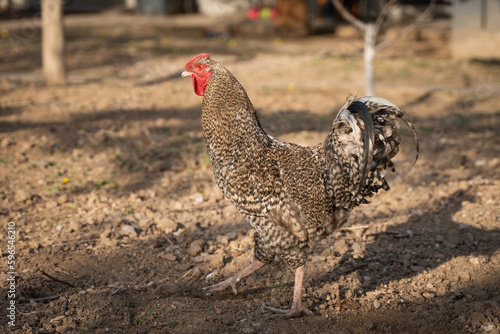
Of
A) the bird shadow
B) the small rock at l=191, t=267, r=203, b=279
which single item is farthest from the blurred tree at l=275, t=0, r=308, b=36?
the small rock at l=191, t=267, r=203, b=279

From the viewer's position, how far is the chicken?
4141mm

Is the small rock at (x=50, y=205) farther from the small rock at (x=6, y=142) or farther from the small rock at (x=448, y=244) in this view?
the small rock at (x=448, y=244)

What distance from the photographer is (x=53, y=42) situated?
10984 millimetres

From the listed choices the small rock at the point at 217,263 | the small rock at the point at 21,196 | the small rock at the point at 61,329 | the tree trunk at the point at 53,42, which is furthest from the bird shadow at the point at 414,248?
the tree trunk at the point at 53,42

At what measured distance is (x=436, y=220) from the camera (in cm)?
581

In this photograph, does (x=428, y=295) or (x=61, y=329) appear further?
(x=428, y=295)

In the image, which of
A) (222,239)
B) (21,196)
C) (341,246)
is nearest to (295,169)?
(341,246)

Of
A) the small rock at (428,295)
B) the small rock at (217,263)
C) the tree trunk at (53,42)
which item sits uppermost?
the tree trunk at (53,42)

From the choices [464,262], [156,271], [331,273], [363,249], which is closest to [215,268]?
[156,271]

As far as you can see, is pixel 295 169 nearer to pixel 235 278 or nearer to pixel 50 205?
pixel 235 278

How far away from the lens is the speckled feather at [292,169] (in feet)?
13.6

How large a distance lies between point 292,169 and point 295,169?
3 centimetres

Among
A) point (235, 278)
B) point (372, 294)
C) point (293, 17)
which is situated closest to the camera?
point (372, 294)

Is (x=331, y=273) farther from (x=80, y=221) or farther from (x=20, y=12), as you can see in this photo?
(x=20, y=12)
